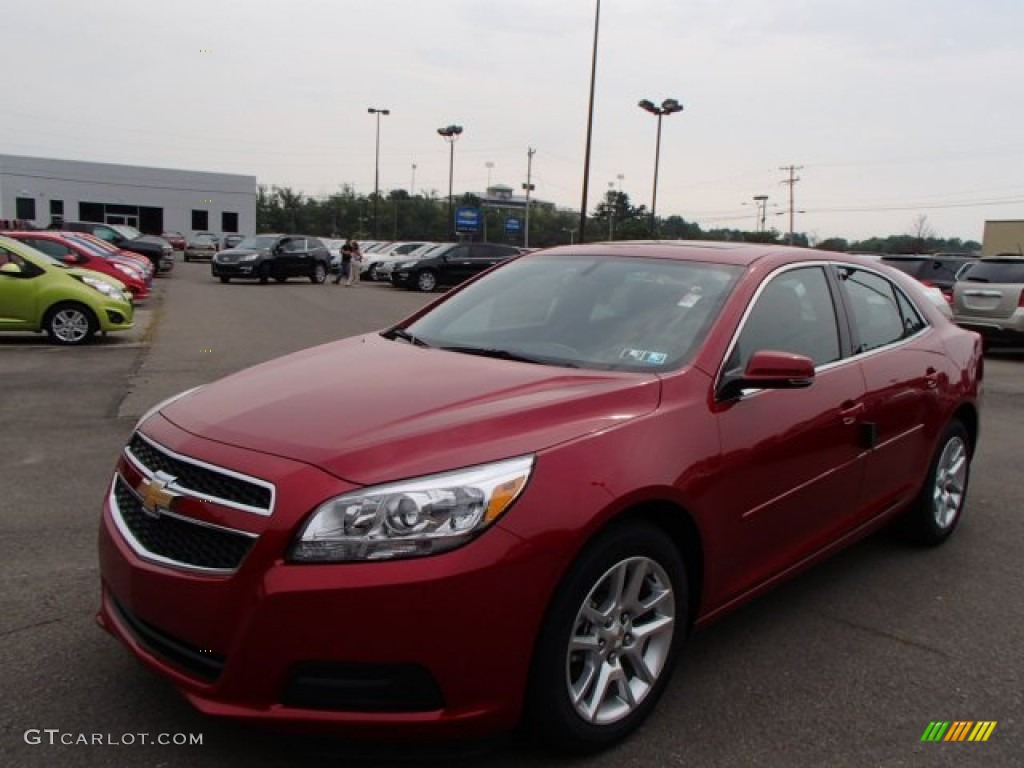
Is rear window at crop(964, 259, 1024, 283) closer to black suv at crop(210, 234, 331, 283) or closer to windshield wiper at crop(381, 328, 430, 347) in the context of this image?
windshield wiper at crop(381, 328, 430, 347)

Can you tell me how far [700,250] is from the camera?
4012 mm

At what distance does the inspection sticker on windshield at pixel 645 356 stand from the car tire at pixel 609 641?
696mm

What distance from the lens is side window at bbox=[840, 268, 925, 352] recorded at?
4.23 meters

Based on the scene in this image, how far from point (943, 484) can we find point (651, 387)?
273 cm

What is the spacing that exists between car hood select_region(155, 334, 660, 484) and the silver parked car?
12.7 meters

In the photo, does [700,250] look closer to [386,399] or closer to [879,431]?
[879,431]

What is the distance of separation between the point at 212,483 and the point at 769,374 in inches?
76.1

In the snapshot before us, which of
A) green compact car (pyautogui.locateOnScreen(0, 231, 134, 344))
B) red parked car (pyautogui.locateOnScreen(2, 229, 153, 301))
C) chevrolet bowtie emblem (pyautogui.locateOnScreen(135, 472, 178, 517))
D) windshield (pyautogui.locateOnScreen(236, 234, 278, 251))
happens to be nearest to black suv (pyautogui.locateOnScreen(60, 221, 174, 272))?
windshield (pyautogui.locateOnScreen(236, 234, 278, 251))

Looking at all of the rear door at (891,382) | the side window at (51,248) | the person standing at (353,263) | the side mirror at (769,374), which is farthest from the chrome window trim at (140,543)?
the person standing at (353,263)

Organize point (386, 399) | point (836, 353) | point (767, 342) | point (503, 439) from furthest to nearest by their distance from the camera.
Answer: point (836, 353) → point (767, 342) → point (386, 399) → point (503, 439)

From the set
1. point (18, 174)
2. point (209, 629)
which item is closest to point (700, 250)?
point (209, 629)

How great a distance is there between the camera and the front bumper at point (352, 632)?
2.27 meters
